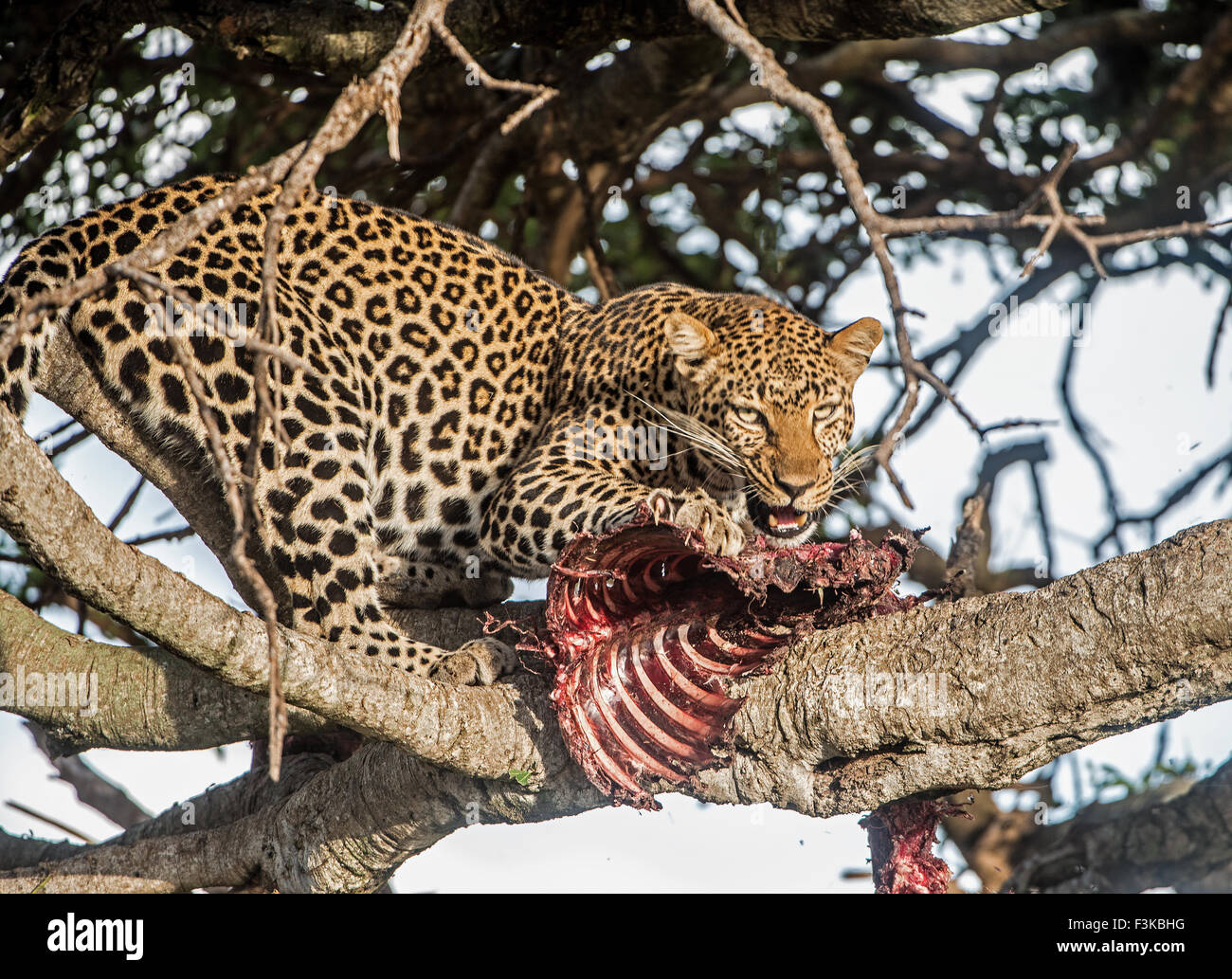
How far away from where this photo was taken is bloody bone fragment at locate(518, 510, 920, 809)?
11.9ft

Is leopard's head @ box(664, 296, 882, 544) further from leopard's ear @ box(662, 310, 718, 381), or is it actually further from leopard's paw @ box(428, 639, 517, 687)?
leopard's paw @ box(428, 639, 517, 687)

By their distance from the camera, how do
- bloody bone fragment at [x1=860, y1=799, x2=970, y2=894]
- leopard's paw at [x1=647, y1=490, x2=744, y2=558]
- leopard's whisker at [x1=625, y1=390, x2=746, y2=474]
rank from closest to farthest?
bloody bone fragment at [x1=860, y1=799, x2=970, y2=894] < leopard's paw at [x1=647, y1=490, x2=744, y2=558] < leopard's whisker at [x1=625, y1=390, x2=746, y2=474]

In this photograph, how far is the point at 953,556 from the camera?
17.3 ft

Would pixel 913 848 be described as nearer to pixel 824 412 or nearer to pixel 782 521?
pixel 782 521

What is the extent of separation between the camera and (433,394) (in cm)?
543

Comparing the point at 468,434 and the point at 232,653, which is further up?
the point at 468,434

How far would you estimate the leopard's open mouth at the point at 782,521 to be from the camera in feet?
16.5

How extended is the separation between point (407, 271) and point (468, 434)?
0.76m

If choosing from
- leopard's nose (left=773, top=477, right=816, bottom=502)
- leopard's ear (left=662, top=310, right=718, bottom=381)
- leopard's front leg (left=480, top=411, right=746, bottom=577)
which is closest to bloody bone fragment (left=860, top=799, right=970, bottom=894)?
leopard's front leg (left=480, top=411, right=746, bottom=577)

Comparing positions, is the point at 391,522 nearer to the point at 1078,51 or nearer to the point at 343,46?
the point at 343,46
